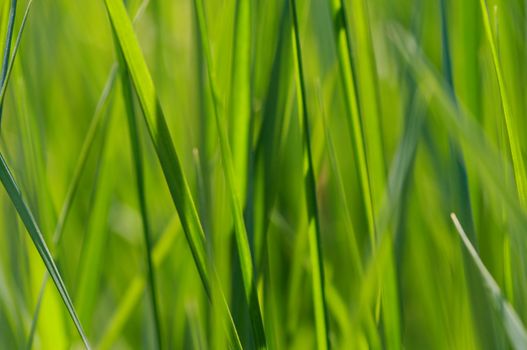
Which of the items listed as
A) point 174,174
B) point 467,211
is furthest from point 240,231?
point 467,211

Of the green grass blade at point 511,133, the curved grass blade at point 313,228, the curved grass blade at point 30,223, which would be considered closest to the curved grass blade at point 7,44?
the curved grass blade at point 30,223

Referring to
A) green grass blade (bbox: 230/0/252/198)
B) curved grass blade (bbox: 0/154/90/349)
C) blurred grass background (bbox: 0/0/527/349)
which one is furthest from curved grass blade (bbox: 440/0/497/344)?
curved grass blade (bbox: 0/154/90/349)

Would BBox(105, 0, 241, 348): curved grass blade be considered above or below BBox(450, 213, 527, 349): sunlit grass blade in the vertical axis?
above

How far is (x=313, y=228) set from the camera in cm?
47

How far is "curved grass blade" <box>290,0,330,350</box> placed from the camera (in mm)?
454

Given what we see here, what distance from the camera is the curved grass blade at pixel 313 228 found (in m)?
0.45

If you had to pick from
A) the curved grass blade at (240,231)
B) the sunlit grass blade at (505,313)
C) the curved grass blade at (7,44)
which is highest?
the curved grass blade at (7,44)

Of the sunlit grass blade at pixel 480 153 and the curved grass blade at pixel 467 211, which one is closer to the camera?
the sunlit grass blade at pixel 480 153

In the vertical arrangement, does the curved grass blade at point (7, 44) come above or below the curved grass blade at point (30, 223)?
above

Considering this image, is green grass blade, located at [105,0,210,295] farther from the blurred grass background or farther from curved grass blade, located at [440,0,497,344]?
curved grass blade, located at [440,0,497,344]

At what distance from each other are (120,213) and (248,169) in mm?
463

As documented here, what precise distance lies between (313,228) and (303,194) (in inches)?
7.6

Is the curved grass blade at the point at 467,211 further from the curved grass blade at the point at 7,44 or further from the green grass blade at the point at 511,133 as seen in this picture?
the curved grass blade at the point at 7,44

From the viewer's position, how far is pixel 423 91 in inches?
22.8
